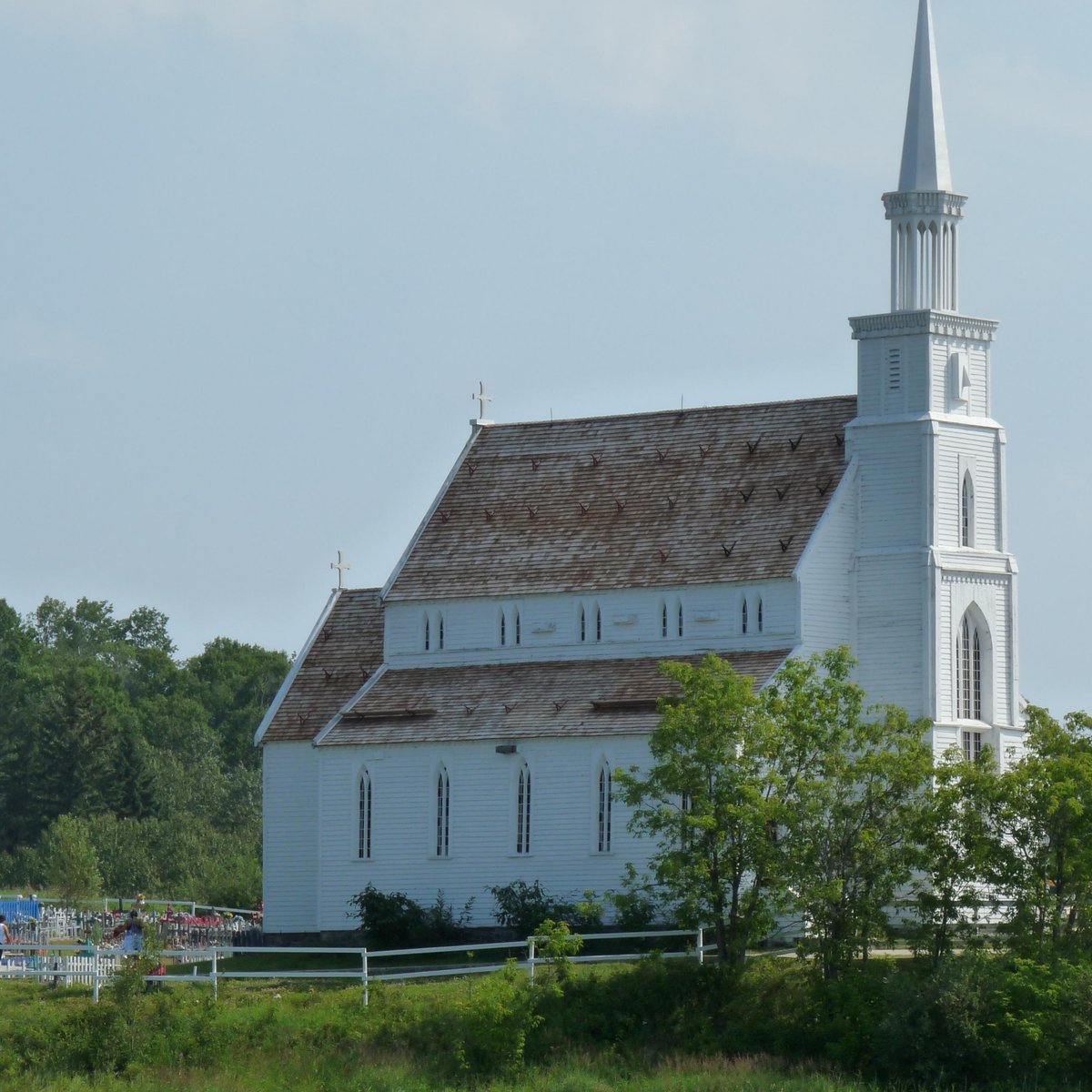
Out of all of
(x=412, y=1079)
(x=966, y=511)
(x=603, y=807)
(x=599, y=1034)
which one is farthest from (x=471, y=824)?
(x=412, y=1079)

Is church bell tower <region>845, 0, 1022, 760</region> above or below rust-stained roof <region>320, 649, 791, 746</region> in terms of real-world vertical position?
above

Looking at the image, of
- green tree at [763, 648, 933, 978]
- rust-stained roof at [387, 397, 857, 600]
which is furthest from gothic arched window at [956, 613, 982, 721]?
green tree at [763, 648, 933, 978]

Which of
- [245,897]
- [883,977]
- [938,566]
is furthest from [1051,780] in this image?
[245,897]

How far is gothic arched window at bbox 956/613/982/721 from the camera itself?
74875mm

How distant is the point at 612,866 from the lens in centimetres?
7262

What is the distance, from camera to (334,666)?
83062mm

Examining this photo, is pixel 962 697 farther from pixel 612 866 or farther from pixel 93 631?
pixel 93 631

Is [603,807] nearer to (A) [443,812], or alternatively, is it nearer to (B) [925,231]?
(A) [443,812]

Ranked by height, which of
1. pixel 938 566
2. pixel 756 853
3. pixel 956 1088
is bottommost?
pixel 956 1088

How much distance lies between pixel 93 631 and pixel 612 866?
4776 inches

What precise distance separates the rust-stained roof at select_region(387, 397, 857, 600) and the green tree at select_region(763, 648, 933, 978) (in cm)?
1247

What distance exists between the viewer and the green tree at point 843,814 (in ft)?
196

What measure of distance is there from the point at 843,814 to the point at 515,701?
701 inches

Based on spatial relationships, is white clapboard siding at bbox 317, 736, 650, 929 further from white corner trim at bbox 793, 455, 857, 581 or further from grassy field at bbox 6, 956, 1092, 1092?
grassy field at bbox 6, 956, 1092, 1092
